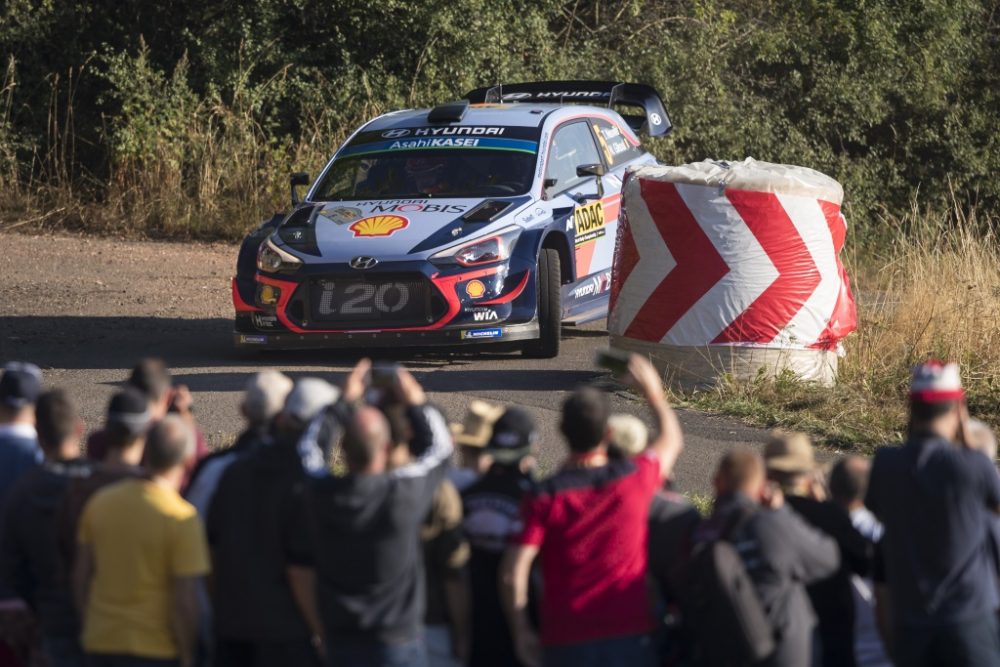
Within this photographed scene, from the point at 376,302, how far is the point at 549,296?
131 cm

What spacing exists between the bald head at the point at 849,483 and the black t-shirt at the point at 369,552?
4.76ft

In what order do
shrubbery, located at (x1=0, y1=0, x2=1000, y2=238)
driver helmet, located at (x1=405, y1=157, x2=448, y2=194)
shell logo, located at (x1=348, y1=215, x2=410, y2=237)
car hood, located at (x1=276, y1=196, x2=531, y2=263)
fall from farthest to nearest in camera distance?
1. shrubbery, located at (x1=0, y1=0, x2=1000, y2=238)
2. driver helmet, located at (x1=405, y1=157, x2=448, y2=194)
3. shell logo, located at (x1=348, y1=215, x2=410, y2=237)
4. car hood, located at (x1=276, y1=196, x2=531, y2=263)

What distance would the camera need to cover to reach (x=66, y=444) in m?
5.18

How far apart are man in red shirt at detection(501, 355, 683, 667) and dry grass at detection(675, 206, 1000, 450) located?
5057 millimetres

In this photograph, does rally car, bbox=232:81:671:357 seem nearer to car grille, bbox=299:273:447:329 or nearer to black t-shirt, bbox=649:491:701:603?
car grille, bbox=299:273:447:329

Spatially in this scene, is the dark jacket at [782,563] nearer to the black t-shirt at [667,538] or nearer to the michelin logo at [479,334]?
the black t-shirt at [667,538]

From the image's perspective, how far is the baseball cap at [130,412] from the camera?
4.98 metres

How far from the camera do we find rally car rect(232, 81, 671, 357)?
1080 centimetres

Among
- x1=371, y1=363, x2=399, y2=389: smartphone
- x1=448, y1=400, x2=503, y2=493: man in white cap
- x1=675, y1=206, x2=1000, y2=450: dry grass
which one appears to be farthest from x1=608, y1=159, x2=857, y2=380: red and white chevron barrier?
x1=371, y1=363, x2=399, y2=389: smartphone

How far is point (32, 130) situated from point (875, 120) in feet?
39.8

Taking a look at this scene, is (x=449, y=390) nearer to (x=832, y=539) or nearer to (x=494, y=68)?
(x=832, y=539)

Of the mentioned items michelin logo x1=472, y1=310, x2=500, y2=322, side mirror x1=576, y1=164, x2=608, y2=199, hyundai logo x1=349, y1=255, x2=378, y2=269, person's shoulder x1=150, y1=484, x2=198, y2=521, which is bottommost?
person's shoulder x1=150, y1=484, x2=198, y2=521

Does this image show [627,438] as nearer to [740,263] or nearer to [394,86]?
[740,263]

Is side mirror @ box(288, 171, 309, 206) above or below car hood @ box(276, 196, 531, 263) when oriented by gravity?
above
